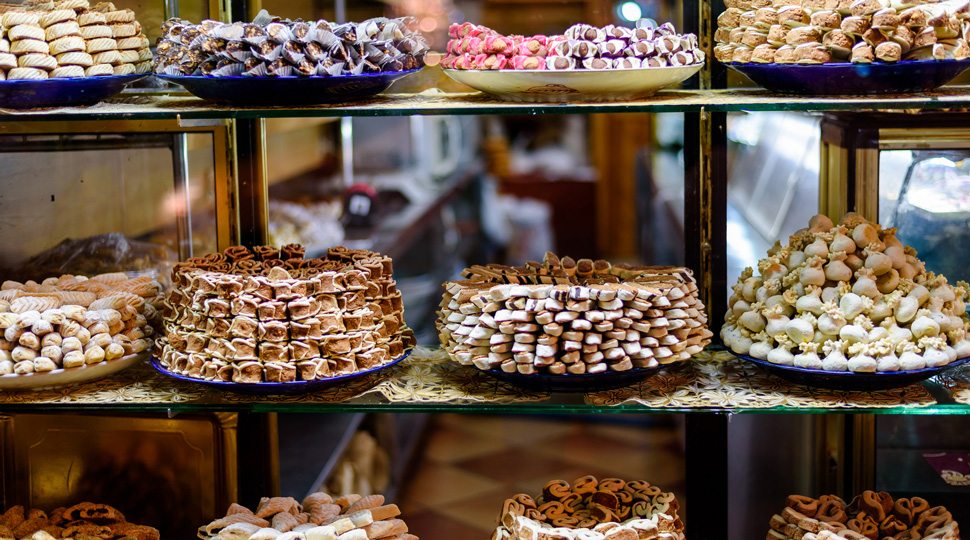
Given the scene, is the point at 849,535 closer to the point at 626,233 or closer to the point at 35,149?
the point at 35,149

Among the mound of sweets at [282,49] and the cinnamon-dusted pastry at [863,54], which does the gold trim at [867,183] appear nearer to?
the cinnamon-dusted pastry at [863,54]

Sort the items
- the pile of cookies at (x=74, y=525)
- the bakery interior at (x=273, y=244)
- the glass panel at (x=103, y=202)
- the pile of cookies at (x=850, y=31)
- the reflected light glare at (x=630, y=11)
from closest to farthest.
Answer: the pile of cookies at (x=850, y=31), the pile of cookies at (x=74, y=525), the bakery interior at (x=273, y=244), the glass panel at (x=103, y=202), the reflected light glare at (x=630, y=11)

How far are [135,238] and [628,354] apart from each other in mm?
1107

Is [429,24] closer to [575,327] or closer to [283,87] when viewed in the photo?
[283,87]

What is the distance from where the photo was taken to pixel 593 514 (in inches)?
74.5

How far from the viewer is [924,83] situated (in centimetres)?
171

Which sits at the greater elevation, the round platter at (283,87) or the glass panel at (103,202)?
the round platter at (283,87)

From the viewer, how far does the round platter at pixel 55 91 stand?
A: 1.77 m

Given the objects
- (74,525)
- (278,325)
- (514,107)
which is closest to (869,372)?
(514,107)

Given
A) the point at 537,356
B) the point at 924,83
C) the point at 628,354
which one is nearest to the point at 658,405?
the point at 628,354

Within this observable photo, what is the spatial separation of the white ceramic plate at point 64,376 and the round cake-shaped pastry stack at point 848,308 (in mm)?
1009

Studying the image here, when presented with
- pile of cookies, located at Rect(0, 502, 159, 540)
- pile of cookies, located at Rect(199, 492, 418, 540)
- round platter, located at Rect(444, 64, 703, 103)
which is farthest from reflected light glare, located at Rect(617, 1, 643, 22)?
pile of cookies, located at Rect(0, 502, 159, 540)

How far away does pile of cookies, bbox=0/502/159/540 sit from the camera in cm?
188

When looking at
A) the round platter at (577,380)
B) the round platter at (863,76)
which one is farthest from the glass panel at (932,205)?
the round platter at (577,380)
